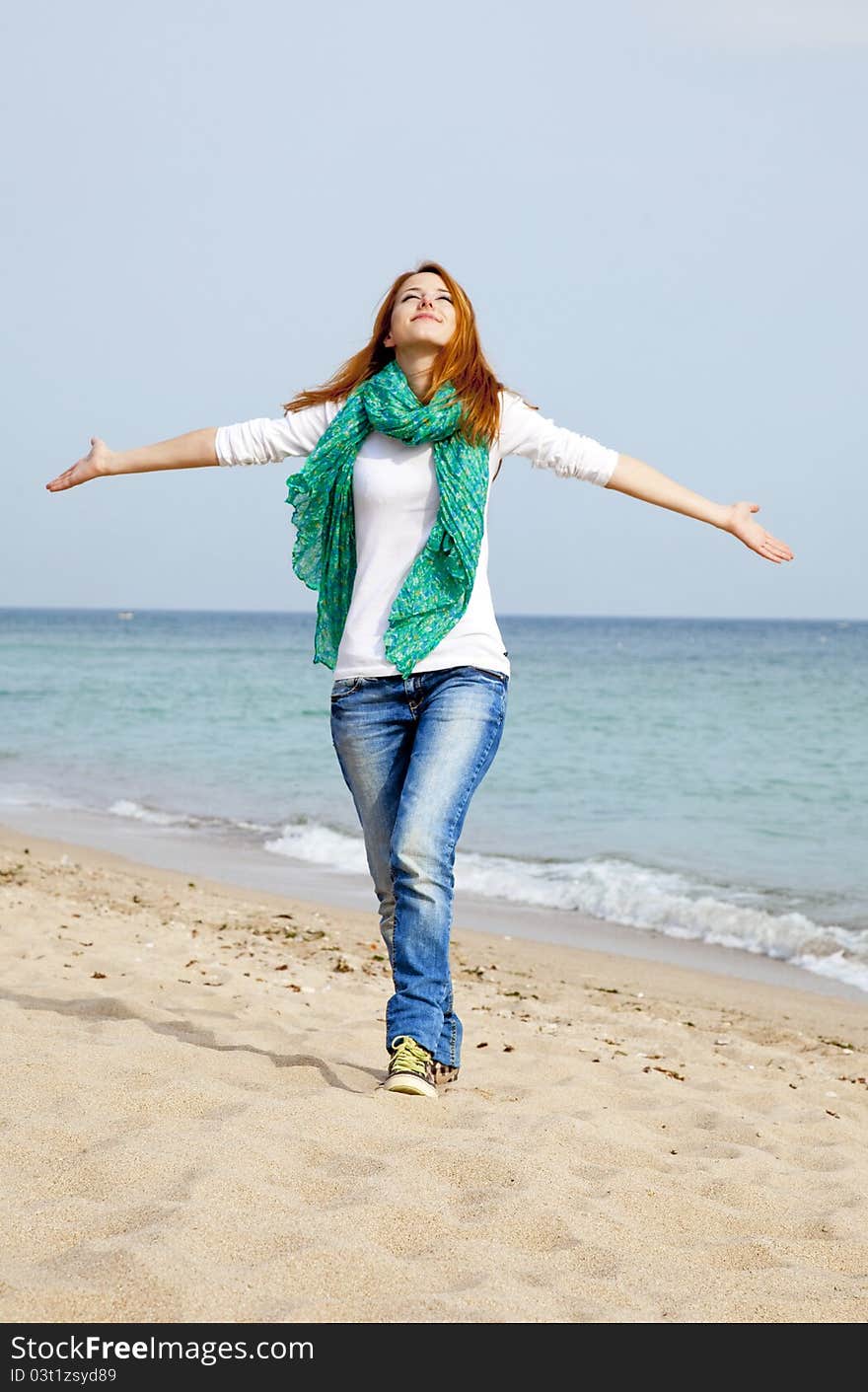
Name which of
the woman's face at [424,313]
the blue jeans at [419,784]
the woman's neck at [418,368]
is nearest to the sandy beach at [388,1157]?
the blue jeans at [419,784]

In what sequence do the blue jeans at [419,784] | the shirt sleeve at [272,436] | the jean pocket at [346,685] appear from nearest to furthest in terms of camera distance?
the blue jeans at [419,784], the jean pocket at [346,685], the shirt sleeve at [272,436]

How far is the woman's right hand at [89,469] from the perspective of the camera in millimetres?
4004

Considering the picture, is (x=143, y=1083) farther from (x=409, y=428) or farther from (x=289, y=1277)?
(x=409, y=428)

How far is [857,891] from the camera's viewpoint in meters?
10.5

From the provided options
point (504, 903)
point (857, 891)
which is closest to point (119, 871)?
point (504, 903)

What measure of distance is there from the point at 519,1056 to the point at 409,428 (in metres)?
2.60

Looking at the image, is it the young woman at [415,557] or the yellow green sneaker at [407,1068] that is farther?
the yellow green sneaker at [407,1068]

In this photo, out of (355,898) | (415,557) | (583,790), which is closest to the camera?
(415,557)

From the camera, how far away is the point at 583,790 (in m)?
16.4

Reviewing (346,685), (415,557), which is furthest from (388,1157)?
(415,557)

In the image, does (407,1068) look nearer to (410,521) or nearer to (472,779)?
(472,779)

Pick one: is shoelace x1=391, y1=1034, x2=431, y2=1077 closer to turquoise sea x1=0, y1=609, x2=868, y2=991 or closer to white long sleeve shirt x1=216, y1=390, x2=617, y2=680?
white long sleeve shirt x1=216, y1=390, x2=617, y2=680

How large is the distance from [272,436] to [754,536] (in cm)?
146

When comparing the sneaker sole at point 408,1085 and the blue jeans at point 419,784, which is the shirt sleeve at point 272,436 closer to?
the blue jeans at point 419,784
